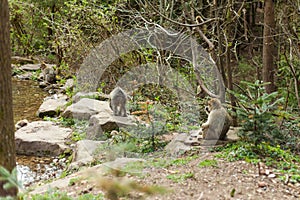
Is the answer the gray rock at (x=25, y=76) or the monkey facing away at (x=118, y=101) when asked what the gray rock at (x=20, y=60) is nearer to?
the gray rock at (x=25, y=76)

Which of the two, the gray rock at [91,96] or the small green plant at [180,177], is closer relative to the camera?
the small green plant at [180,177]

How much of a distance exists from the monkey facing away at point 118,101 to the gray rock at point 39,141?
123cm

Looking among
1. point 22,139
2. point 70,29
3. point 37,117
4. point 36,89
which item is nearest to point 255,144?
point 22,139

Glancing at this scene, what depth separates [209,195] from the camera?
3814 mm

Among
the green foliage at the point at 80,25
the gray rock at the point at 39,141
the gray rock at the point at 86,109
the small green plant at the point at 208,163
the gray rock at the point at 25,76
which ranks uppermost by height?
the green foliage at the point at 80,25

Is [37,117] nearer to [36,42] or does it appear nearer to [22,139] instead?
[22,139]

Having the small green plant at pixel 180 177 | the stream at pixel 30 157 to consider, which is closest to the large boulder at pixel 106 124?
the stream at pixel 30 157

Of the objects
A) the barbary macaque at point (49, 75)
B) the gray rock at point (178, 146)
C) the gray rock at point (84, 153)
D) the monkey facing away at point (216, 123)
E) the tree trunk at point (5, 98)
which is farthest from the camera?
the barbary macaque at point (49, 75)

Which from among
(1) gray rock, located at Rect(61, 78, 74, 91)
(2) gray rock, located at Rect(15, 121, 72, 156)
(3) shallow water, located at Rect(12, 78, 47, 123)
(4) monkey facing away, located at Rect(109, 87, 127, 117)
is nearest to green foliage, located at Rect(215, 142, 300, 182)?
(4) monkey facing away, located at Rect(109, 87, 127, 117)

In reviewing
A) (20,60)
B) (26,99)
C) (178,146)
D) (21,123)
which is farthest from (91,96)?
(20,60)

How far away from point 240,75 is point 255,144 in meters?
7.71

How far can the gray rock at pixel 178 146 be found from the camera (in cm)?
552

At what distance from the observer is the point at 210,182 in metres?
4.14

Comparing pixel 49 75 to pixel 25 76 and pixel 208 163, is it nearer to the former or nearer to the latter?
pixel 25 76
